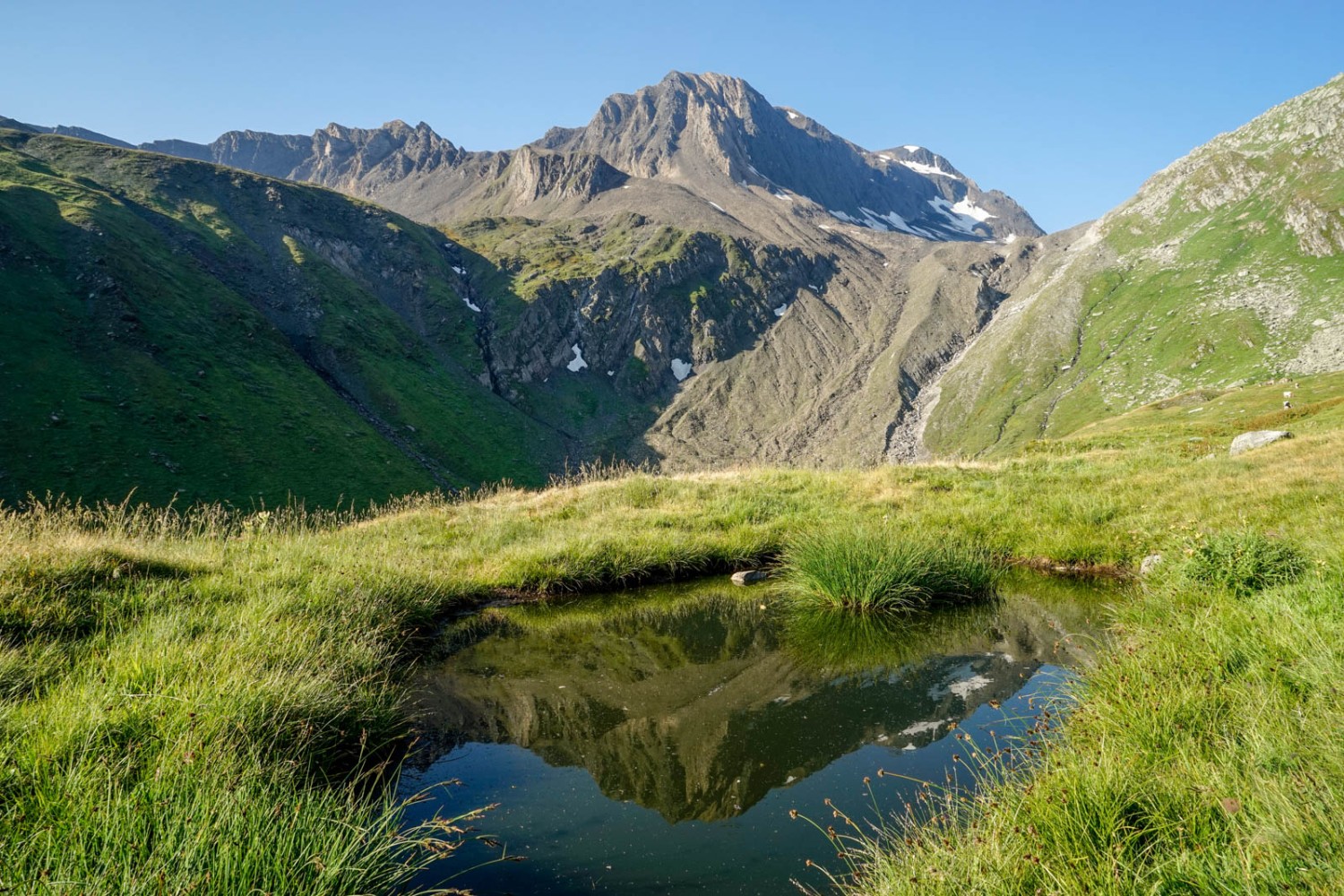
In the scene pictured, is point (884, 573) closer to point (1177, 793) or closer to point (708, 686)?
point (708, 686)

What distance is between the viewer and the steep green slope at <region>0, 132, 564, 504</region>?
257 ft

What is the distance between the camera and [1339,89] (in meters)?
157

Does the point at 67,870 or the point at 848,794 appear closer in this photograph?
the point at 67,870

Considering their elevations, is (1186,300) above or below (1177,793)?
above

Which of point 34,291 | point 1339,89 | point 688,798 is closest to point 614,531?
point 688,798

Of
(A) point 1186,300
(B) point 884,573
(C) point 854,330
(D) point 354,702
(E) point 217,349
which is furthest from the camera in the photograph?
(C) point 854,330

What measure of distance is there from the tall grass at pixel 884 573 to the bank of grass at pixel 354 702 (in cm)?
143

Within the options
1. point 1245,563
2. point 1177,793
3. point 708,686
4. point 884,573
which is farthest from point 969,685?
point 1177,793

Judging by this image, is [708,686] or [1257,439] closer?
[708,686]

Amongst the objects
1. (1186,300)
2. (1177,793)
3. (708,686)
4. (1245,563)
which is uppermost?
(1186,300)

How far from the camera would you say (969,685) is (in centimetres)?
920

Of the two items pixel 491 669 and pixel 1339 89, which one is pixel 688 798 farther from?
pixel 1339 89

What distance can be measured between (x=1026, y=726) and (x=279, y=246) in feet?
595

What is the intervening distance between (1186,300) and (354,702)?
184906 millimetres
